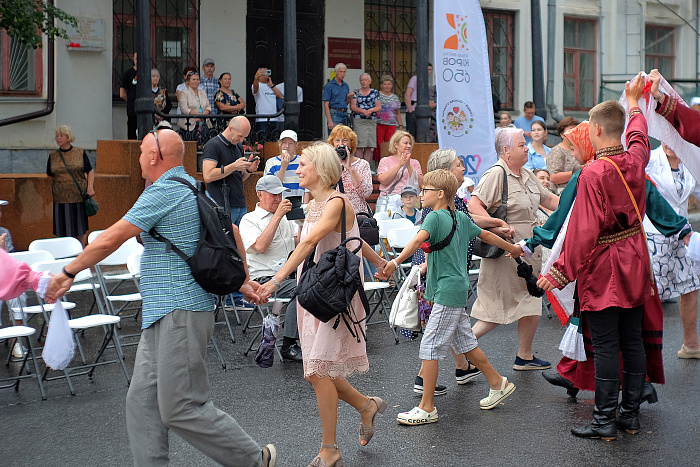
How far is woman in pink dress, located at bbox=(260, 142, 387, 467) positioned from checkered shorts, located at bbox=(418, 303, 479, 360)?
580 mm

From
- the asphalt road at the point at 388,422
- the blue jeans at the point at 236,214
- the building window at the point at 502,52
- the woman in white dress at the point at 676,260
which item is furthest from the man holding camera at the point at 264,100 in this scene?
the woman in white dress at the point at 676,260

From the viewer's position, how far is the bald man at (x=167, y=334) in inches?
155

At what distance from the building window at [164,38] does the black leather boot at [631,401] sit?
38.3ft

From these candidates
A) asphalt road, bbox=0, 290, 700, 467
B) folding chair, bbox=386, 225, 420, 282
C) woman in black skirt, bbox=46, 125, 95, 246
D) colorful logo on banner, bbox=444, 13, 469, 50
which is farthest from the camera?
woman in black skirt, bbox=46, 125, 95, 246

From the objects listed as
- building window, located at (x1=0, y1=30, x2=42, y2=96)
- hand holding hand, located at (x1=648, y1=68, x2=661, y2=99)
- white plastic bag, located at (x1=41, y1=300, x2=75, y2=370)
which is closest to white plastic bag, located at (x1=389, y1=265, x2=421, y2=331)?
hand holding hand, located at (x1=648, y1=68, x2=661, y2=99)

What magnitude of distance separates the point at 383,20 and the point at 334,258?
14.1 meters

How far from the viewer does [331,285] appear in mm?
4543

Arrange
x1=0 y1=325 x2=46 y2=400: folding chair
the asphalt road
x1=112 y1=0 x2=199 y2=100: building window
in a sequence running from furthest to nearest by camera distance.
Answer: x1=112 y1=0 x2=199 y2=100: building window, x1=0 y1=325 x2=46 y2=400: folding chair, the asphalt road

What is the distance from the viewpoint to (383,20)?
18.0 m

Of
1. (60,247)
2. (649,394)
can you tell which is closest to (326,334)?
(649,394)

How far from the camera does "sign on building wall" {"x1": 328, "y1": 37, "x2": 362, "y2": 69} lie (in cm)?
1733

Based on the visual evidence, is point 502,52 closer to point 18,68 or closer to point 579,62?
point 579,62

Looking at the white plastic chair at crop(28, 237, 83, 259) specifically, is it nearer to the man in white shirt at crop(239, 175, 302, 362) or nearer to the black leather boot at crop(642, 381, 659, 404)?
the man in white shirt at crop(239, 175, 302, 362)

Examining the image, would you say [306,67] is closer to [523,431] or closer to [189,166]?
[189,166]
